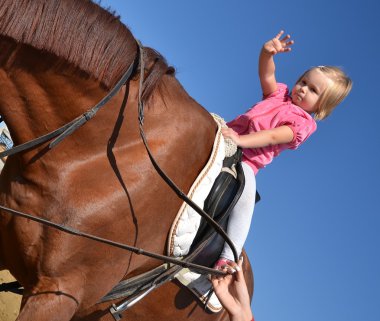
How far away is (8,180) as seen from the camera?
9.53 feet

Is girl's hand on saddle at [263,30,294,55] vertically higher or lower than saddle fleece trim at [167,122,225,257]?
higher

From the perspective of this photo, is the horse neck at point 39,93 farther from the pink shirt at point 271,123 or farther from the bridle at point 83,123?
the pink shirt at point 271,123

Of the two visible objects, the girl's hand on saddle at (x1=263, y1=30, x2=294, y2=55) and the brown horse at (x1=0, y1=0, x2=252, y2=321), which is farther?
the girl's hand on saddle at (x1=263, y1=30, x2=294, y2=55)

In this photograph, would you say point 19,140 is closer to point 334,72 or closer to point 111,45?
point 111,45

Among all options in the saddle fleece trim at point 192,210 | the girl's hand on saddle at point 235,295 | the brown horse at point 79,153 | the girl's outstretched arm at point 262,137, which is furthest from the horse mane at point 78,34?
the girl's hand on saddle at point 235,295

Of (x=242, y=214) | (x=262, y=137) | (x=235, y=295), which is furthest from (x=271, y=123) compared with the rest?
(x=235, y=295)

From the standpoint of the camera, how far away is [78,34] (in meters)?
2.62

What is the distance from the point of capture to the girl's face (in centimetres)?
405

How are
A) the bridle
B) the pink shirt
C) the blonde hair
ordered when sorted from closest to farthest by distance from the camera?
1. the bridle
2. the pink shirt
3. the blonde hair

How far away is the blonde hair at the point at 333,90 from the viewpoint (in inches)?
159

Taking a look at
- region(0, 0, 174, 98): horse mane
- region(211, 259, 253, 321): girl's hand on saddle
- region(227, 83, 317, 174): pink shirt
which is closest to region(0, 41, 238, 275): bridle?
region(0, 0, 174, 98): horse mane

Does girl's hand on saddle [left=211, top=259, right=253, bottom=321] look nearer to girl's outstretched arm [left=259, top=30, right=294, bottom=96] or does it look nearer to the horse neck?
the horse neck

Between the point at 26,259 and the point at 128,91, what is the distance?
1089 mm

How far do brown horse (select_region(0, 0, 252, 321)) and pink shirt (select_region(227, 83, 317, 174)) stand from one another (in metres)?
0.82
